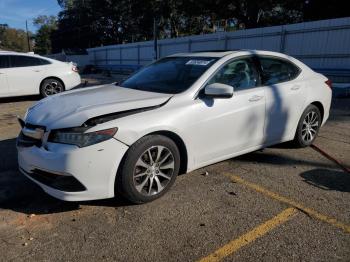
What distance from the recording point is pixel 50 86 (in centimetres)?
1139

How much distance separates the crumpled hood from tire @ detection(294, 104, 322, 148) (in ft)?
7.91

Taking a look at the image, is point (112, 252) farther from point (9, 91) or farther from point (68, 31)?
point (68, 31)

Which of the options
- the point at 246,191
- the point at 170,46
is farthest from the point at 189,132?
the point at 170,46

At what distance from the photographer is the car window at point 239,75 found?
4561 millimetres

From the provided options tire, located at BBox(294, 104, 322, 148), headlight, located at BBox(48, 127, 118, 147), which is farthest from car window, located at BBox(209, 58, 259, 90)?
headlight, located at BBox(48, 127, 118, 147)

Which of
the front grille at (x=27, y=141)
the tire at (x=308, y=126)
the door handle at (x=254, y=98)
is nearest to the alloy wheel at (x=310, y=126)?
the tire at (x=308, y=126)

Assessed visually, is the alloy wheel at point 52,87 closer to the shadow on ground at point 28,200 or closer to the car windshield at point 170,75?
the car windshield at point 170,75

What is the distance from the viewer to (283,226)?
346 cm

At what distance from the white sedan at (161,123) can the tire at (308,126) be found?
0.03 m

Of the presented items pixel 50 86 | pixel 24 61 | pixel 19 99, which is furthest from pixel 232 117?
pixel 19 99

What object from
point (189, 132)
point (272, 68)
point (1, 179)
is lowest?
point (1, 179)

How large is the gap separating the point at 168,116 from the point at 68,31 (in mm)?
67228

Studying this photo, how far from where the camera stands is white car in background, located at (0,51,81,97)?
34.8 ft

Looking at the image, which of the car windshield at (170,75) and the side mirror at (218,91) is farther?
the car windshield at (170,75)
